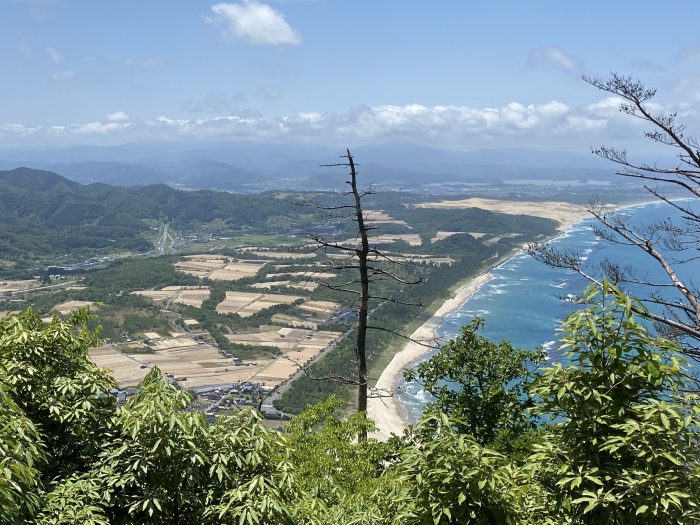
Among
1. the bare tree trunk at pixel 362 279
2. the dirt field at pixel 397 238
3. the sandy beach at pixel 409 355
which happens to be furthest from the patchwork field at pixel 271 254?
the bare tree trunk at pixel 362 279

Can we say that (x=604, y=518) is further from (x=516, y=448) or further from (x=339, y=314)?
(x=339, y=314)

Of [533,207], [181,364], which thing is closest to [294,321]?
[181,364]

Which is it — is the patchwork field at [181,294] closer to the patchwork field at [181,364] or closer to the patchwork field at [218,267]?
the patchwork field at [218,267]

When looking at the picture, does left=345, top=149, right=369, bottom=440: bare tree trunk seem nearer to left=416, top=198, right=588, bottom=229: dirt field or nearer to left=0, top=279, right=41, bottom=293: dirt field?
left=0, top=279, right=41, bottom=293: dirt field

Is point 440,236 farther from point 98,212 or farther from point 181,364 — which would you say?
point 98,212

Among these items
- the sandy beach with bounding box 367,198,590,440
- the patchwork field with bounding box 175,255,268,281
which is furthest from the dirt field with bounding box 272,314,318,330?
the patchwork field with bounding box 175,255,268,281

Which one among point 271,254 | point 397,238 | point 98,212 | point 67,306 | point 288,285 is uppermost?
point 98,212

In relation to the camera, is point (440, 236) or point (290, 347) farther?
point (440, 236)
